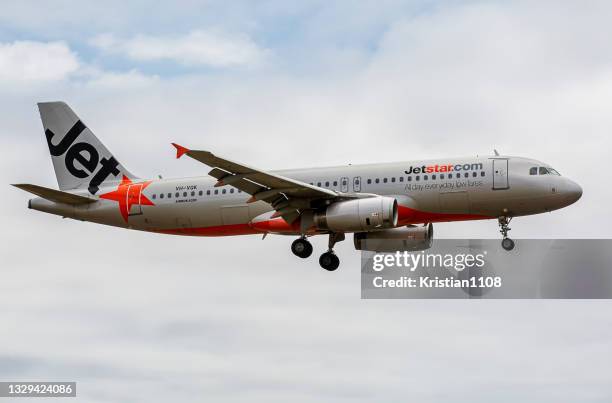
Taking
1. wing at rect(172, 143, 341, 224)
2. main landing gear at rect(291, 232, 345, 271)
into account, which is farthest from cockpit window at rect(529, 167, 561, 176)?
main landing gear at rect(291, 232, 345, 271)

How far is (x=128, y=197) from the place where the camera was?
6369 cm

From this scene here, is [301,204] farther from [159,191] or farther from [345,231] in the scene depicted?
[159,191]

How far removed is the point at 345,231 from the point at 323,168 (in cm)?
399

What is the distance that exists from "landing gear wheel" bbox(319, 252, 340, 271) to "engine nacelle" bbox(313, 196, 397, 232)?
3.41m

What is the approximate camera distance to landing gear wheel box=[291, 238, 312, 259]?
198ft

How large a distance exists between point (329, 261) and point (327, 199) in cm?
397

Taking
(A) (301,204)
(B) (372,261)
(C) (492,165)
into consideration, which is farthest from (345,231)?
(B) (372,261)

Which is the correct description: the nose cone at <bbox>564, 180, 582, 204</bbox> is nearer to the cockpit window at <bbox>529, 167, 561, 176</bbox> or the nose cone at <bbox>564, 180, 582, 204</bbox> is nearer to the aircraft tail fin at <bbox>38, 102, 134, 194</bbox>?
the cockpit window at <bbox>529, 167, 561, 176</bbox>

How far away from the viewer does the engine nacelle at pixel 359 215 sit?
5723 centimetres

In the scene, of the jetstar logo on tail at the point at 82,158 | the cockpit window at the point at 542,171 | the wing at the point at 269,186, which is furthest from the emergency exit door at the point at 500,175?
the jetstar logo on tail at the point at 82,158

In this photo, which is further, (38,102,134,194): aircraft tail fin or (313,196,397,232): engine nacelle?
(38,102,134,194): aircraft tail fin

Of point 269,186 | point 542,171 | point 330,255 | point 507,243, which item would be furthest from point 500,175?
point 269,186

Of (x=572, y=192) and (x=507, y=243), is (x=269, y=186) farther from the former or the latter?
(x=572, y=192)

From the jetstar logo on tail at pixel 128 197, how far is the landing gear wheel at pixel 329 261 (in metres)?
7.64
